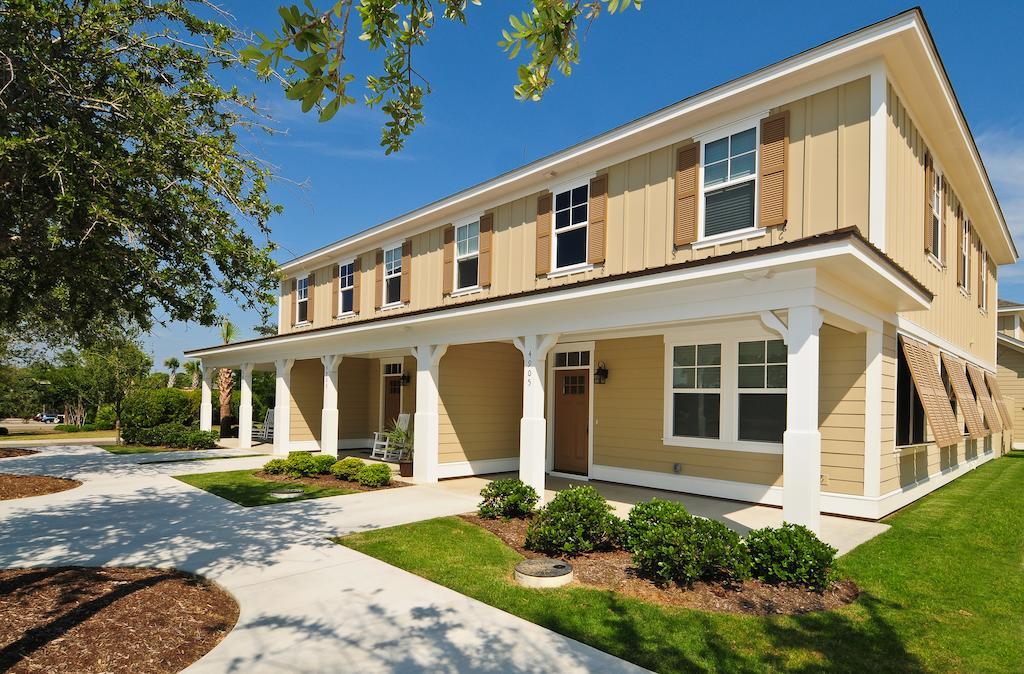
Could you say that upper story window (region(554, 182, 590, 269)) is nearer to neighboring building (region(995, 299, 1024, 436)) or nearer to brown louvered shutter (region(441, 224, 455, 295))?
brown louvered shutter (region(441, 224, 455, 295))

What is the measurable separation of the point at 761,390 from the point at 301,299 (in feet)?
46.9

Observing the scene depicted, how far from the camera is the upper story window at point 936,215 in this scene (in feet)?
33.7

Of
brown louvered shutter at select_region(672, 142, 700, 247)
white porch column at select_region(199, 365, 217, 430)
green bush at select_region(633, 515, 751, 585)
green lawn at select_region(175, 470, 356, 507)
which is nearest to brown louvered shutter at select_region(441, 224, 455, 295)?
green lawn at select_region(175, 470, 356, 507)

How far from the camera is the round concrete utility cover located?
566 cm

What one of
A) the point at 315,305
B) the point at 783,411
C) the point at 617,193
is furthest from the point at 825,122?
the point at 315,305

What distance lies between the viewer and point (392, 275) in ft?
48.9

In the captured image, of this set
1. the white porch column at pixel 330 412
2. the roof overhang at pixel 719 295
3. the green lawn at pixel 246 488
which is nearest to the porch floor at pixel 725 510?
the green lawn at pixel 246 488

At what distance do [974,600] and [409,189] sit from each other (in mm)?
12449

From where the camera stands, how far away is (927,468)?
10.7 m

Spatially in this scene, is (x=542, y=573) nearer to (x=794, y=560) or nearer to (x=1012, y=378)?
(x=794, y=560)

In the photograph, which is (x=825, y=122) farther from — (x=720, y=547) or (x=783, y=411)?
(x=720, y=547)

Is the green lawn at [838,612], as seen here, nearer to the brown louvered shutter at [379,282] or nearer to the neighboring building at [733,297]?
the neighboring building at [733,297]

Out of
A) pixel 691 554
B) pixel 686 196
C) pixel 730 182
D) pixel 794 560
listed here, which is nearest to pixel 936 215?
pixel 730 182

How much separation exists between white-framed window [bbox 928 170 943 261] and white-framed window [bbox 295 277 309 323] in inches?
624
